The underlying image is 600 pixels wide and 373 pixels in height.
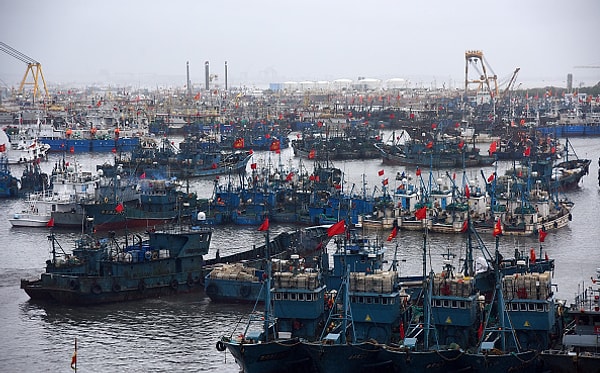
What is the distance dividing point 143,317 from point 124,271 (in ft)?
4.81

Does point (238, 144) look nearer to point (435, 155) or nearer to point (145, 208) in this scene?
point (435, 155)

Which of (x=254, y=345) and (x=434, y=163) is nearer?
(x=254, y=345)

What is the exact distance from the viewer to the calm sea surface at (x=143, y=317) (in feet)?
65.2

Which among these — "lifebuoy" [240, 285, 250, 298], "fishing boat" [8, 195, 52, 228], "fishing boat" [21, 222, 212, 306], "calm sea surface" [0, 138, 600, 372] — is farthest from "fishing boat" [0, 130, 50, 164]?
"lifebuoy" [240, 285, 250, 298]

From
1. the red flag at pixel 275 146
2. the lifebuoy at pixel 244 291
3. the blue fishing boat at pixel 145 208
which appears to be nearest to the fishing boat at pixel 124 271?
the lifebuoy at pixel 244 291

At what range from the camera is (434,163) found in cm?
4797

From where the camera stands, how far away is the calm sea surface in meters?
19.9

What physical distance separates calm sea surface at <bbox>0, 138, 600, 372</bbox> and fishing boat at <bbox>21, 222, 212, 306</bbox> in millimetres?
269

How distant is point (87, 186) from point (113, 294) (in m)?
12.2

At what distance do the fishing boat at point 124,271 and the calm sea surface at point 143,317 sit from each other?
269 millimetres

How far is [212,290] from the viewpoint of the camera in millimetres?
23297

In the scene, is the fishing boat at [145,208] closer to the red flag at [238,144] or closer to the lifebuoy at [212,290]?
the lifebuoy at [212,290]

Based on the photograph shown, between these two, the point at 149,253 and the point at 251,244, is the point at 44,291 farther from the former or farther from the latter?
the point at 251,244

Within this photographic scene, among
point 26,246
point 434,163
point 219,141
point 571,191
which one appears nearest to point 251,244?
point 26,246
